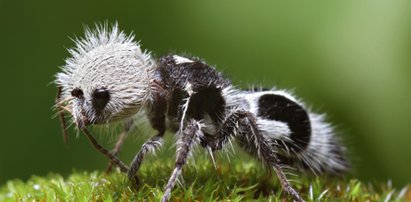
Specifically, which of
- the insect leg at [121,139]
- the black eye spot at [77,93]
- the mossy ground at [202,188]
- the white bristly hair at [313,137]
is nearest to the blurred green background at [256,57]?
the white bristly hair at [313,137]

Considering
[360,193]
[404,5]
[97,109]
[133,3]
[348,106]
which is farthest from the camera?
[133,3]

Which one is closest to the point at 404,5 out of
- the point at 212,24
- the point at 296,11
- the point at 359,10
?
the point at 359,10

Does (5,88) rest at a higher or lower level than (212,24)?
lower

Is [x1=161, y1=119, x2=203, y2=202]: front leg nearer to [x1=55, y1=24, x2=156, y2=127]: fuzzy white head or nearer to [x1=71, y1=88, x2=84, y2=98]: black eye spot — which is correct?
[x1=55, y1=24, x2=156, y2=127]: fuzzy white head

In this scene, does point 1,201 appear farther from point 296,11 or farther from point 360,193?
point 296,11

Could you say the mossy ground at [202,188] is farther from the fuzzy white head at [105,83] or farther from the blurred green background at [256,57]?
the blurred green background at [256,57]

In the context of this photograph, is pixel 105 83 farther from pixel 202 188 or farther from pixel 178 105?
pixel 202 188

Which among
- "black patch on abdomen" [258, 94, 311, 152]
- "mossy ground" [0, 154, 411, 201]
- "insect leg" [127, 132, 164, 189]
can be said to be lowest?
"mossy ground" [0, 154, 411, 201]

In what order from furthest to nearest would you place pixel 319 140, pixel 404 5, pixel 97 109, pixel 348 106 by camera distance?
pixel 348 106
pixel 404 5
pixel 319 140
pixel 97 109

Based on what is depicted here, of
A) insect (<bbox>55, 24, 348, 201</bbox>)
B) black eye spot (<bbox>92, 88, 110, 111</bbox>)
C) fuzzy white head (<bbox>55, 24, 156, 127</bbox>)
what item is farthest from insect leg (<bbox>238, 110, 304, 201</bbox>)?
black eye spot (<bbox>92, 88, 110, 111</bbox>)
